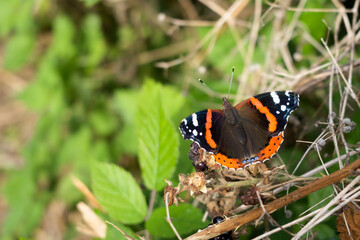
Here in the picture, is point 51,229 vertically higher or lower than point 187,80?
lower

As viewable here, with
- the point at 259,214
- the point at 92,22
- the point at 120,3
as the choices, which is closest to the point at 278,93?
the point at 259,214

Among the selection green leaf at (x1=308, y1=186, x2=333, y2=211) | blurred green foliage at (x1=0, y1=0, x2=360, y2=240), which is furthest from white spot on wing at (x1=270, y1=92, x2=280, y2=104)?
blurred green foliage at (x1=0, y1=0, x2=360, y2=240)

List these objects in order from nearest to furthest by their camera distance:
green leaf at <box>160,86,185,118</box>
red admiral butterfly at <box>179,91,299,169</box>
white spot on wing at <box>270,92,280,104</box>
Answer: red admiral butterfly at <box>179,91,299,169</box> → white spot on wing at <box>270,92,280,104</box> → green leaf at <box>160,86,185,118</box>

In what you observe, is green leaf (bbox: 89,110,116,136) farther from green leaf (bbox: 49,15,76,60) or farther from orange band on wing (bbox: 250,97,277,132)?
orange band on wing (bbox: 250,97,277,132)

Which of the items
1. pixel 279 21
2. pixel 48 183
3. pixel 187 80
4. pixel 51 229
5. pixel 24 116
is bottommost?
pixel 51 229

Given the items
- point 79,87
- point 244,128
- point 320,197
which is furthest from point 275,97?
point 79,87

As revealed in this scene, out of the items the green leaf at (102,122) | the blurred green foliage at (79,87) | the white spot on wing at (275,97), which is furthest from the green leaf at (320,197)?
the green leaf at (102,122)

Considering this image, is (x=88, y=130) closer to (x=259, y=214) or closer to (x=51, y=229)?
(x=51, y=229)
